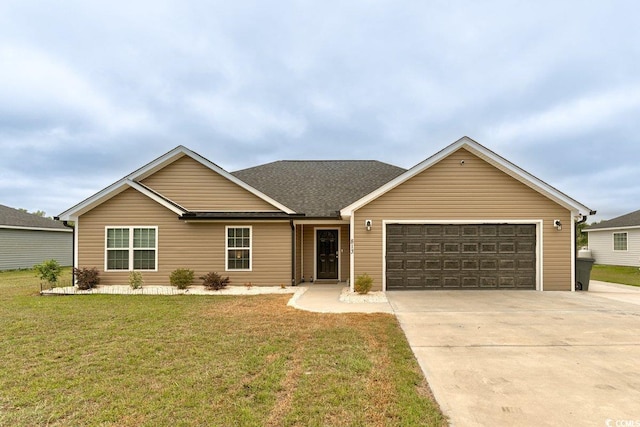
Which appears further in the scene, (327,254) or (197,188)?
(327,254)

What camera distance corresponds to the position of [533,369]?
14.0ft

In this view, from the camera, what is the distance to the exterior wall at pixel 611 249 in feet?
68.9

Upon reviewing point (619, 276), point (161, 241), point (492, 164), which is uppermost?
point (492, 164)

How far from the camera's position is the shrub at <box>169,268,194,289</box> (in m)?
10.9

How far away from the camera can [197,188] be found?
40.7 feet

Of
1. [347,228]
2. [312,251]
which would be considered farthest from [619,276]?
[312,251]

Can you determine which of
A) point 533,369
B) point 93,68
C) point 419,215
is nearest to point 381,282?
point 419,215

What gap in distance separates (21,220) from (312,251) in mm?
20146

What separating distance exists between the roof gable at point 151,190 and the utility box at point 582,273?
1001 centimetres

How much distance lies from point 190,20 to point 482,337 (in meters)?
14.9

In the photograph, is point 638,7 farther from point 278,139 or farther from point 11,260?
point 11,260

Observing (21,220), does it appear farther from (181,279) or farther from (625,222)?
(625,222)

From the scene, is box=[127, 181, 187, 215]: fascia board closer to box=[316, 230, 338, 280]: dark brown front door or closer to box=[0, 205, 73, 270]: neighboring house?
box=[316, 230, 338, 280]: dark brown front door

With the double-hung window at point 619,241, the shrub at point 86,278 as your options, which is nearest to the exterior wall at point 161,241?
the shrub at point 86,278
